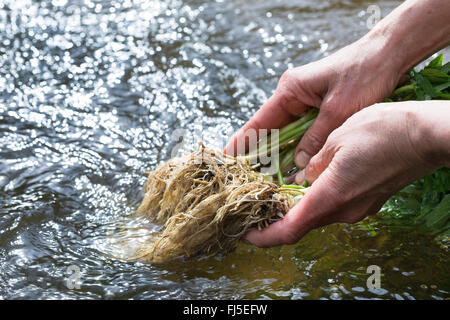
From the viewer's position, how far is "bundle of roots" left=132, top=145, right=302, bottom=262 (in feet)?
7.68

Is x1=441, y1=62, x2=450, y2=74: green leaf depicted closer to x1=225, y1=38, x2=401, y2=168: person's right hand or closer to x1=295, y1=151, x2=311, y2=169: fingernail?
x1=225, y1=38, x2=401, y2=168: person's right hand

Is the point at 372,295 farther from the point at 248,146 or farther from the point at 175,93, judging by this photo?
the point at 175,93

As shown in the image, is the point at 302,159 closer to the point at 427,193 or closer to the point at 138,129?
the point at 427,193

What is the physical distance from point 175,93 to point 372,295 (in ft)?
7.02

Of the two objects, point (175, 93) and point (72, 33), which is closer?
point (175, 93)

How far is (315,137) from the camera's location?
254 centimetres

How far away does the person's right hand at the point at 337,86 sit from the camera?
2.42 m

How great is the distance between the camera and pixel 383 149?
1973 millimetres

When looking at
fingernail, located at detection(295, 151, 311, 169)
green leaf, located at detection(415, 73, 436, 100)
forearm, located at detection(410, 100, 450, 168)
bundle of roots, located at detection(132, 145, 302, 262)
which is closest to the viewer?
forearm, located at detection(410, 100, 450, 168)

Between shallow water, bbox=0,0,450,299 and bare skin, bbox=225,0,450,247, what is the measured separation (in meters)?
0.36

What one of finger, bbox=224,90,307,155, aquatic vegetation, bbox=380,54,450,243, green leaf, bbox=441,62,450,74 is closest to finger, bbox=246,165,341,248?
finger, bbox=224,90,307,155
